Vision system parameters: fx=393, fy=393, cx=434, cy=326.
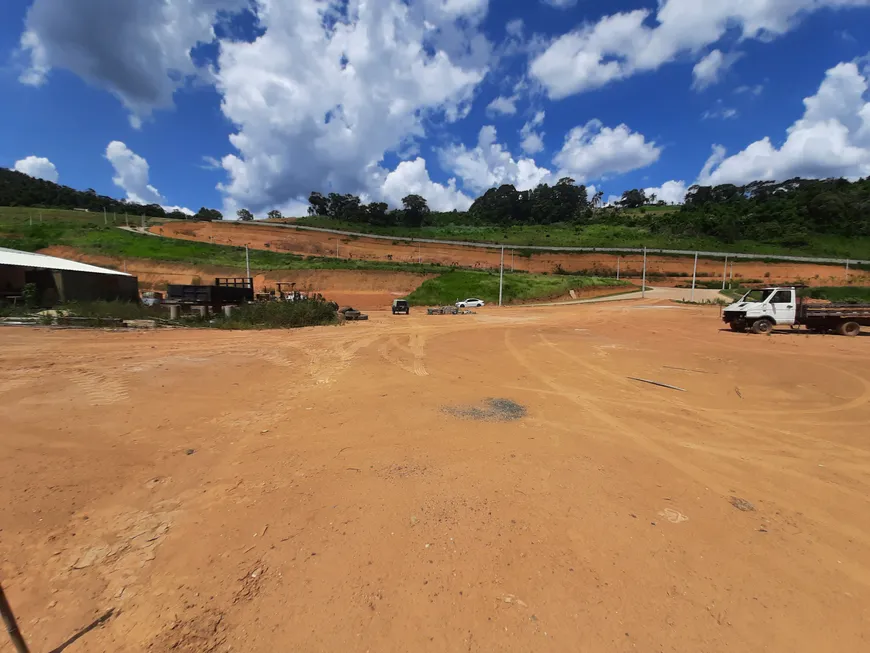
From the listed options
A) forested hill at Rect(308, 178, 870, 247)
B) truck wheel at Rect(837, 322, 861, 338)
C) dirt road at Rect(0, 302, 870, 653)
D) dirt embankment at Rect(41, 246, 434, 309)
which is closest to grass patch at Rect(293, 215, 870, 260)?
forested hill at Rect(308, 178, 870, 247)

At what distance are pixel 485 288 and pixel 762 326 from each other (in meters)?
36.1

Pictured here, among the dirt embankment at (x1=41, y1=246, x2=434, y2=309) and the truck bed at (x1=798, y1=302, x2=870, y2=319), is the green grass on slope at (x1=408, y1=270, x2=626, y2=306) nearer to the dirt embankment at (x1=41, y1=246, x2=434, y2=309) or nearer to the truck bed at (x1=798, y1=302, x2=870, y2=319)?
the dirt embankment at (x1=41, y1=246, x2=434, y2=309)

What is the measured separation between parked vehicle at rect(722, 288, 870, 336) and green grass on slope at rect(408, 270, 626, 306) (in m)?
33.8

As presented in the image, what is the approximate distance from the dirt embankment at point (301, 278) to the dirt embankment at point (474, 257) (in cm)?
Answer: 2526

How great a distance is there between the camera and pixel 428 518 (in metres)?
4.03

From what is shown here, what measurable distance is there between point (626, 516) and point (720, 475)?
6.42 ft

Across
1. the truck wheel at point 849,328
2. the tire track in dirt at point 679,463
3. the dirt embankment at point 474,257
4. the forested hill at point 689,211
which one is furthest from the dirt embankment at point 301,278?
the forested hill at point 689,211

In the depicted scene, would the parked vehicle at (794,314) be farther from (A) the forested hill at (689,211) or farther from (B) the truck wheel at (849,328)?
(A) the forested hill at (689,211)

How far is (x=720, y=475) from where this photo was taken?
5.10 m

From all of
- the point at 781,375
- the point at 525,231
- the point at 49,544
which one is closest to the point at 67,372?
the point at 49,544

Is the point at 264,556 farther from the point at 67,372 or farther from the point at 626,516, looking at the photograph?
the point at 67,372

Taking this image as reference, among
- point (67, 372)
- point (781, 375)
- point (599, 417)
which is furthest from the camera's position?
point (781, 375)

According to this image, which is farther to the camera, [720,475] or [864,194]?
[864,194]

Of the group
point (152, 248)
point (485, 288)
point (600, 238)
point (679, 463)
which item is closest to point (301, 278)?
point (485, 288)
